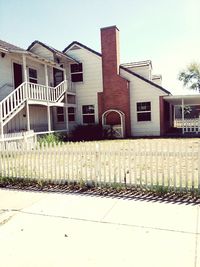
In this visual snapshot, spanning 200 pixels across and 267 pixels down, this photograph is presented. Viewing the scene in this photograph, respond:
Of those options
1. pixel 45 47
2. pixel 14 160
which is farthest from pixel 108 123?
pixel 14 160

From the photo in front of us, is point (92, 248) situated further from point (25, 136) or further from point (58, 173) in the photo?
point (25, 136)

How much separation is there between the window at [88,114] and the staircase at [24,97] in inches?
113

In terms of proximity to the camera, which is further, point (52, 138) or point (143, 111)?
point (143, 111)

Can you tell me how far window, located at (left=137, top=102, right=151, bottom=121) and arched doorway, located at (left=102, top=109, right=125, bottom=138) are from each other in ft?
4.75

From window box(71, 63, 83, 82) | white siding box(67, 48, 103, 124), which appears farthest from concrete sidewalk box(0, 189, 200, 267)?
window box(71, 63, 83, 82)

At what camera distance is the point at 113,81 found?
72.7ft

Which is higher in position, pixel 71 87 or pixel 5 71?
pixel 5 71

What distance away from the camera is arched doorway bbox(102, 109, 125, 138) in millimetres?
21688

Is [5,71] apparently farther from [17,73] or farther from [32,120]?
[32,120]

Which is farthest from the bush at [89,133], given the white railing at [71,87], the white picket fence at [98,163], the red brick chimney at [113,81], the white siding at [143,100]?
the white picket fence at [98,163]

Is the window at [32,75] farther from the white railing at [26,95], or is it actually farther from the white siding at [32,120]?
the white siding at [32,120]

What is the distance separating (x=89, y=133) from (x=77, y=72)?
6.08m

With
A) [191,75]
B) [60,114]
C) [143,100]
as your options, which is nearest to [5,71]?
[60,114]

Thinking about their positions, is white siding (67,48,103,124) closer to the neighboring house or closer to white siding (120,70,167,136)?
the neighboring house
